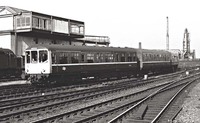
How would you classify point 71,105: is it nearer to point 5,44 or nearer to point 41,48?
point 41,48

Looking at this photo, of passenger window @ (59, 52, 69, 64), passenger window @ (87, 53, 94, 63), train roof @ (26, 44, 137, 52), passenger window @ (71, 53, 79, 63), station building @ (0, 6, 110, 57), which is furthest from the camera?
station building @ (0, 6, 110, 57)

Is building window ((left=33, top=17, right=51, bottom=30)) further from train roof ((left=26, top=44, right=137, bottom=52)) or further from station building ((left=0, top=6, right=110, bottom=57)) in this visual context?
train roof ((left=26, top=44, right=137, bottom=52))

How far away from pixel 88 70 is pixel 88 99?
7869mm

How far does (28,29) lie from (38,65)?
13292mm

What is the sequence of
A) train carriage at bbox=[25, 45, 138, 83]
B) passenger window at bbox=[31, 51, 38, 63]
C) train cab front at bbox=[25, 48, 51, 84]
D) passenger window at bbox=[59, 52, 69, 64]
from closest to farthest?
train cab front at bbox=[25, 48, 51, 84], train carriage at bbox=[25, 45, 138, 83], passenger window at bbox=[59, 52, 69, 64], passenger window at bbox=[31, 51, 38, 63]

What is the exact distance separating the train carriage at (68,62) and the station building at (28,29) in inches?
443

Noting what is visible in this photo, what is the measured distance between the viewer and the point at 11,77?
28781 mm

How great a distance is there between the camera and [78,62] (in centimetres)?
2116

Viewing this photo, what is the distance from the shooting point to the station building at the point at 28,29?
3206 cm

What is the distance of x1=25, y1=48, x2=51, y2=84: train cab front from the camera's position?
19125mm

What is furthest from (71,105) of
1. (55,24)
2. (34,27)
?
(55,24)

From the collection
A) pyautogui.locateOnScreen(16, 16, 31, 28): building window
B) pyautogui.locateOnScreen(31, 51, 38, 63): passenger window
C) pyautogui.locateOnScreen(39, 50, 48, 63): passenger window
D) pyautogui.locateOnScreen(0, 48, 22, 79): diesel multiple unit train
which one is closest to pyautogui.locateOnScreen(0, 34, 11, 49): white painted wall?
pyautogui.locateOnScreen(16, 16, 31, 28): building window

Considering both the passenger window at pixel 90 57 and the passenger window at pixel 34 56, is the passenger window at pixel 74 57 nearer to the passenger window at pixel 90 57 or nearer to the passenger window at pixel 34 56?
the passenger window at pixel 90 57

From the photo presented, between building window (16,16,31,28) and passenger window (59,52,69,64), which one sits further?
building window (16,16,31,28)
